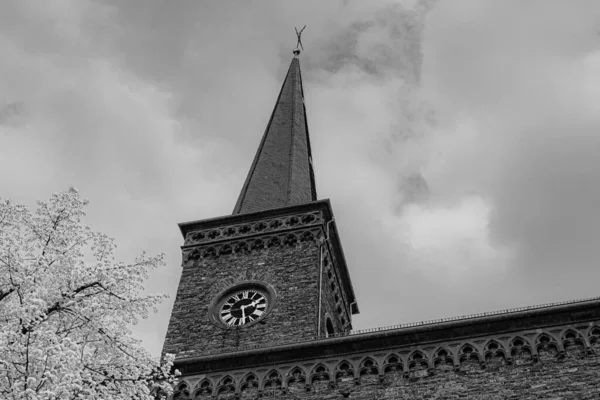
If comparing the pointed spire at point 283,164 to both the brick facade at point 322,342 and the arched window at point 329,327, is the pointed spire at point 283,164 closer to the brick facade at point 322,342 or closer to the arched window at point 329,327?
the brick facade at point 322,342

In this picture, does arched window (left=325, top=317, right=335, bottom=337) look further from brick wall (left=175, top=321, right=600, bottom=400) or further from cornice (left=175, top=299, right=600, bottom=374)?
brick wall (left=175, top=321, right=600, bottom=400)

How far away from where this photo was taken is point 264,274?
24.0 metres

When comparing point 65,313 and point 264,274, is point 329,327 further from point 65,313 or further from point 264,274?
point 65,313

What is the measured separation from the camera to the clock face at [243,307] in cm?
2255

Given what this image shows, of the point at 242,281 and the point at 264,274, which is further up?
the point at 264,274

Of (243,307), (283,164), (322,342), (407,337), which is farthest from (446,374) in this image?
(283,164)

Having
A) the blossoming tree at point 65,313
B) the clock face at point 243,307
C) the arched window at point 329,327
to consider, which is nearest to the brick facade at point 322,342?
the arched window at point 329,327

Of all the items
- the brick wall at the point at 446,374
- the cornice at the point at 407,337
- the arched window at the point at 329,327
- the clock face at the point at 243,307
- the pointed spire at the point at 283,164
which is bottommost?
the brick wall at the point at 446,374

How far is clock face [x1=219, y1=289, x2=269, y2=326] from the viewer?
22.5 m

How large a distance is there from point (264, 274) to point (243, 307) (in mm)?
1453

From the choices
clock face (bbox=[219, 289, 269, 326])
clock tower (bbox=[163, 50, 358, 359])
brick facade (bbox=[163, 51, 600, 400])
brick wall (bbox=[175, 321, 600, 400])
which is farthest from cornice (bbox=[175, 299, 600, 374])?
clock face (bbox=[219, 289, 269, 326])

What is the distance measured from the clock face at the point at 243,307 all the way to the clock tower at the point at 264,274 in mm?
31

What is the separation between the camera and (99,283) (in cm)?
1212

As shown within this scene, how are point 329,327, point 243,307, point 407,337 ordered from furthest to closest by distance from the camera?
point 329,327
point 243,307
point 407,337
